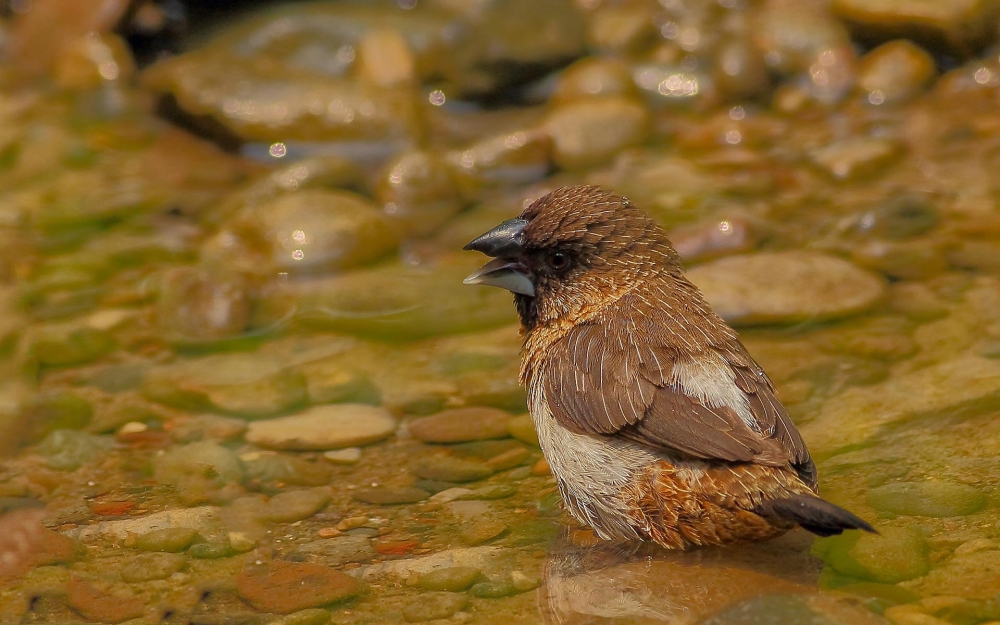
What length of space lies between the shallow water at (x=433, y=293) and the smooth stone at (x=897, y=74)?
0.07 feet

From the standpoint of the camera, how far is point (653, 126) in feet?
27.1

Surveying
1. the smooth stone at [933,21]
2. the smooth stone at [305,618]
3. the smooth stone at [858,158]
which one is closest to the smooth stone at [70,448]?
the smooth stone at [305,618]

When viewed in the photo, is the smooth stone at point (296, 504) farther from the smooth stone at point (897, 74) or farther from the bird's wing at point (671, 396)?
the smooth stone at point (897, 74)

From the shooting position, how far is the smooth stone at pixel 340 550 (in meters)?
4.09

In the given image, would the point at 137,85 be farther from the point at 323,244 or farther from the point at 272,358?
the point at 272,358

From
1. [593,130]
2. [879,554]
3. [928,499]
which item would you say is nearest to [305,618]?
[879,554]

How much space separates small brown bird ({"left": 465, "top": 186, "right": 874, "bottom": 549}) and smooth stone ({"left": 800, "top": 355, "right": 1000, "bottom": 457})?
71 cm

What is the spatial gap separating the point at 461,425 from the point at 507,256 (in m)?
0.85

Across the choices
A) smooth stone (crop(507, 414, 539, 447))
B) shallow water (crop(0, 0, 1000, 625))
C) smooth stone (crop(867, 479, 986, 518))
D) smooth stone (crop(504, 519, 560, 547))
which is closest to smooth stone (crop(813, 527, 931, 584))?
shallow water (crop(0, 0, 1000, 625))

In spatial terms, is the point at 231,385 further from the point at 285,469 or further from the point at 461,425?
the point at 461,425

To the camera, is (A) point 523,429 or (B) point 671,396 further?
(A) point 523,429

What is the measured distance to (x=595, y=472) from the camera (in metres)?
4.02

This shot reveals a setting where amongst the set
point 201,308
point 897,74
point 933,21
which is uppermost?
point 933,21

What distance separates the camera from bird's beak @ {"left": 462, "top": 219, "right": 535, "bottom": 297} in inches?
178
